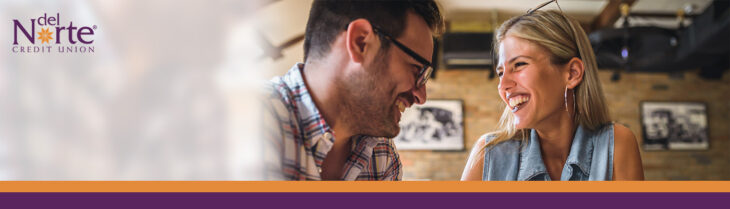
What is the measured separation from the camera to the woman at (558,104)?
36.4 inches

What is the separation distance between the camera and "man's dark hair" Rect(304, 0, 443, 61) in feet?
2.47

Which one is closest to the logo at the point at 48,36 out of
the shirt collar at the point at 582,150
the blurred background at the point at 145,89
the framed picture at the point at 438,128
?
the blurred background at the point at 145,89

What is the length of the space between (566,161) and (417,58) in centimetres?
36

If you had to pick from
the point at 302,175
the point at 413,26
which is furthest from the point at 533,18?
the point at 302,175

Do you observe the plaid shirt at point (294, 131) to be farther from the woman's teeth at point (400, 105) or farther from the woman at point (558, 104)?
the woman at point (558, 104)

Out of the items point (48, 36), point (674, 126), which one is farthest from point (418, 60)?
point (674, 126)

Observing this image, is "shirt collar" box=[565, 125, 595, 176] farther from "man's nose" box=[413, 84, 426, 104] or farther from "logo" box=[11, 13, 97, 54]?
"logo" box=[11, 13, 97, 54]

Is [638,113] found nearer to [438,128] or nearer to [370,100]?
[438,128]

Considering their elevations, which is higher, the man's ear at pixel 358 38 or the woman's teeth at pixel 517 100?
the man's ear at pixel 358 38

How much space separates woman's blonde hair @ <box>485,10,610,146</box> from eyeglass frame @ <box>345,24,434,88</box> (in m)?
0.22

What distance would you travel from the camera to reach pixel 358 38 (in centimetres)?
75

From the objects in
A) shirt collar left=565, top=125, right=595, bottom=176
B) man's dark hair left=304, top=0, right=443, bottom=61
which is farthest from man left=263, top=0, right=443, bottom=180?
shirt collar left=565, top=125, right=595, bottom=176

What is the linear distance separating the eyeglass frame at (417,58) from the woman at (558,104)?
0.62ft

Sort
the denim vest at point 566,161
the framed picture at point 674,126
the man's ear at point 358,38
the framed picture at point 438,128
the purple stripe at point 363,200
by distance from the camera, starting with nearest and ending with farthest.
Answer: the purple stripe at point 363,200
the man's ear at point 358,38
the denim vest at point 566,161
the framed picture at point 438,128
the framed picture at point 674,126
